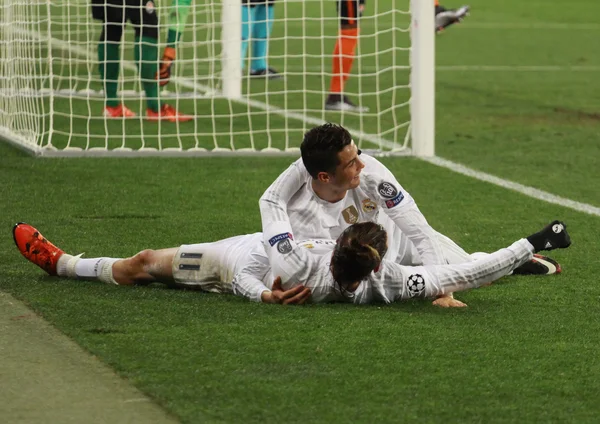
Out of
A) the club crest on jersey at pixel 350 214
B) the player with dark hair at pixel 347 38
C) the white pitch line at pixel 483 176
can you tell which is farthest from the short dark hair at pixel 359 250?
the player with dark hair at pixel 347 38

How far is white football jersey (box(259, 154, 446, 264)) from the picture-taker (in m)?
5.28

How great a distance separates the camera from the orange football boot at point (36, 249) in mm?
5672

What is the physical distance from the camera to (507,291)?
554 centimetres

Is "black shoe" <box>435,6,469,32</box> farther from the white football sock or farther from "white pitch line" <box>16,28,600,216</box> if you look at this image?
the white football sock

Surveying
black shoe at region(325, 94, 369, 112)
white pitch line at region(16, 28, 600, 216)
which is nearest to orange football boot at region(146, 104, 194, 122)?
white pitch line at region(16, 28, 600, 216)

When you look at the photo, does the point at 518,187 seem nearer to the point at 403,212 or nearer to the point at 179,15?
the point at 403,212

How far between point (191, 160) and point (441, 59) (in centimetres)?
723

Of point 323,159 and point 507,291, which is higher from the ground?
point 323,159

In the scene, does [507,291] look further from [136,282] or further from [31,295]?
[31,295]

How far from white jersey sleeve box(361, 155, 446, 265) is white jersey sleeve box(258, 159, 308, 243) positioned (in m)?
0.26

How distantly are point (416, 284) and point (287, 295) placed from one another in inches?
19.8

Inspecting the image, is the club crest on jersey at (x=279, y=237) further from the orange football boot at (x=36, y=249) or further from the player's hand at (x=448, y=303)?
the orange football boot at (x=36, y=249)

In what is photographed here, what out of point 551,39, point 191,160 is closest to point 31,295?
point 191,160

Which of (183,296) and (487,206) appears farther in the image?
(487,206)
